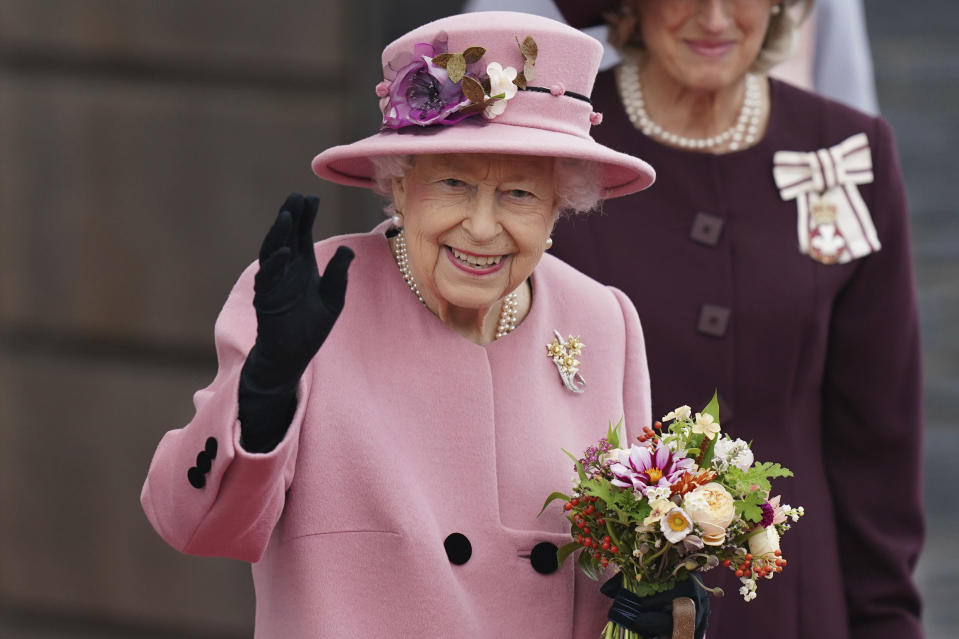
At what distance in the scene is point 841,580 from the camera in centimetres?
390

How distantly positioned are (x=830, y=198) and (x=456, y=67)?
137cm

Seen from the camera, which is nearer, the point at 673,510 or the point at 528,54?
the point at 673,510

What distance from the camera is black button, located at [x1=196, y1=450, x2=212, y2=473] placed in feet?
8.36

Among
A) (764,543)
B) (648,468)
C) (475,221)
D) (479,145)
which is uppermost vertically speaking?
(479,145)

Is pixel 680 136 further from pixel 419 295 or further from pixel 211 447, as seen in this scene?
pixel 211 447

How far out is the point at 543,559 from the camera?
2828 mm

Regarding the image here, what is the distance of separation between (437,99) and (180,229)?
9.09ft

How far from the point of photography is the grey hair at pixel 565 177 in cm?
280

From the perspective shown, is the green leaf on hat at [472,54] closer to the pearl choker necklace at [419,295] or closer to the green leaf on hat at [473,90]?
the green leaf on hat at [473,90]

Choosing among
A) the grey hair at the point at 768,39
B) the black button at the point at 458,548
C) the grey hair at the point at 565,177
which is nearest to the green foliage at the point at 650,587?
the black button at the point at 458,548

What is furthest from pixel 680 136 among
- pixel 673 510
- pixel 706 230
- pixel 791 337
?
pixel 673 510

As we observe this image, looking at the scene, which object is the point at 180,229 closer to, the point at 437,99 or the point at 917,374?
the point at 917,374

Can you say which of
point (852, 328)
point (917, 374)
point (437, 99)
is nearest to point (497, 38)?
point (437, 99)

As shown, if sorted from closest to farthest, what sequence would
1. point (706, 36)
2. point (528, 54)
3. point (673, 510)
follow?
point (673, 510) < point (528, 54) < point (706, 36)
